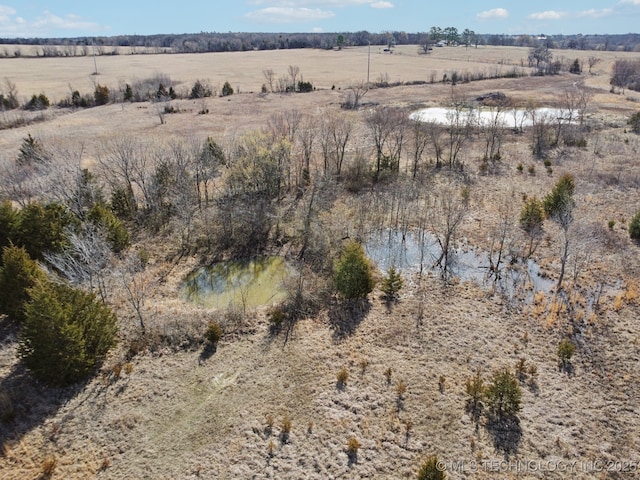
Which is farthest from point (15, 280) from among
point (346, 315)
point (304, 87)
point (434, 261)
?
point (304, 87)

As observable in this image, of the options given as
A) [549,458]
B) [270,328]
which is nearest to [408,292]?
[270,328]

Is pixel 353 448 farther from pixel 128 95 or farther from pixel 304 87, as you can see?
pixel 304 87

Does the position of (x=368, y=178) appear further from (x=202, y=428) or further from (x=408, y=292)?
(x=202, y=428)

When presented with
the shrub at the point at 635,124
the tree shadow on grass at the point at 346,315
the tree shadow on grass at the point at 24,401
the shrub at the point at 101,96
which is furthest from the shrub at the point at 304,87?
the tree shadow on grass at the point at 24,401

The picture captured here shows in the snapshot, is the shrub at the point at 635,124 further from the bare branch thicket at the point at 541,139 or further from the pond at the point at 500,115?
the bare branch thicket at the point at 541,139

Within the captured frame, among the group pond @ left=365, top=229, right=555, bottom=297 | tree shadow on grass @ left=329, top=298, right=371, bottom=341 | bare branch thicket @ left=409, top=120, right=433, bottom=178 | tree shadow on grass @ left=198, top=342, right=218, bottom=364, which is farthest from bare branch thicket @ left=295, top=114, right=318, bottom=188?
tree shadow on grass @ left=198, top=342, right=218, bottom=364

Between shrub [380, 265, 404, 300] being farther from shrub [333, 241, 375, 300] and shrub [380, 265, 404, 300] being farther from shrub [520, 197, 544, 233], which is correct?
shrub [520, 197, 544, 233]
